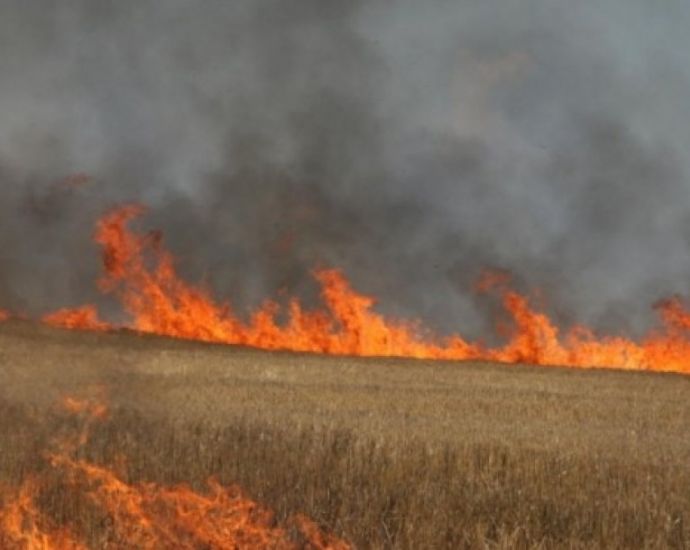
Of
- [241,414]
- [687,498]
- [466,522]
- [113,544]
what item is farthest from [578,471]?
[241,414]

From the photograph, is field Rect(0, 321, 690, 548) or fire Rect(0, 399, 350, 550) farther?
field Rect(0, 321, 690, 548)

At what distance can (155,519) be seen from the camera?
754 centimetres

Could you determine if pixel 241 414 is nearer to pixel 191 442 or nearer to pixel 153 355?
pixel 191 442

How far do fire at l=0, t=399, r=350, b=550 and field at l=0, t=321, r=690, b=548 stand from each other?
5.6 inches

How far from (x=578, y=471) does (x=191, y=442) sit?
420cm

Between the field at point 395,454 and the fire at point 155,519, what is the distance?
5.6 inches

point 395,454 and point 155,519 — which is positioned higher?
point 395,454

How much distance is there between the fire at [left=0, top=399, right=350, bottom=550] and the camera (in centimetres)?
693

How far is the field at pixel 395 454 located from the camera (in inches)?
309

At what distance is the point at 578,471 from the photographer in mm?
10234

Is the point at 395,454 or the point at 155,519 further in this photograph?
the point at 395,454

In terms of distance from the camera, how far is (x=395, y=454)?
10.7 metres

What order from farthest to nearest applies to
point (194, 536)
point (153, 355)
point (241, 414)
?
point (153, 355)
point (241, 414)
point (194, 536)

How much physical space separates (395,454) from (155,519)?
3.76 metres
